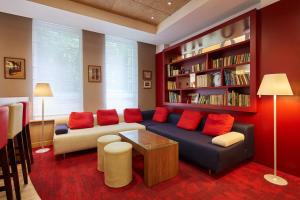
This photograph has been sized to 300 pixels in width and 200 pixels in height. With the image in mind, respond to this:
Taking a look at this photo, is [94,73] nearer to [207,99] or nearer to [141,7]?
[141,7]

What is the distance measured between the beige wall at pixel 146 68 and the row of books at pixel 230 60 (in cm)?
218

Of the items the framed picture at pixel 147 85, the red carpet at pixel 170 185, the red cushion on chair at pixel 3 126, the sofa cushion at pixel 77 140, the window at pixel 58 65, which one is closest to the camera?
the red cushion on chair at pixel 3 126

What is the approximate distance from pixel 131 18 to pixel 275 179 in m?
3.90

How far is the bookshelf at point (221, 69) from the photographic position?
2.58 m

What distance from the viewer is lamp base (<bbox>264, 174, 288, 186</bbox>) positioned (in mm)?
1980

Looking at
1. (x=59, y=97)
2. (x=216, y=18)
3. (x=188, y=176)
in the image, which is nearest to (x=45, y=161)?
(x=59, y=97)

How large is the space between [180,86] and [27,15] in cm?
360

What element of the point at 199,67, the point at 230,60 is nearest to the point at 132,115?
the point at 199,67

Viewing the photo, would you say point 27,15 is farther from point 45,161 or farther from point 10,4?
point 45,161

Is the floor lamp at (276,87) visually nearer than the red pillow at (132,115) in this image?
Yes

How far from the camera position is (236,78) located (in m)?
2.77

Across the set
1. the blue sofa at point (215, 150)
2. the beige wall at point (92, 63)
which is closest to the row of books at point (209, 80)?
the blue sofa at point (215, 150)

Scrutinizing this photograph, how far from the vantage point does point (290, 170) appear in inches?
86.5

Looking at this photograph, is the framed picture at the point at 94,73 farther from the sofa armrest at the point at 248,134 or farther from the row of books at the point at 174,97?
the sofa armrest at the point at 248,134
